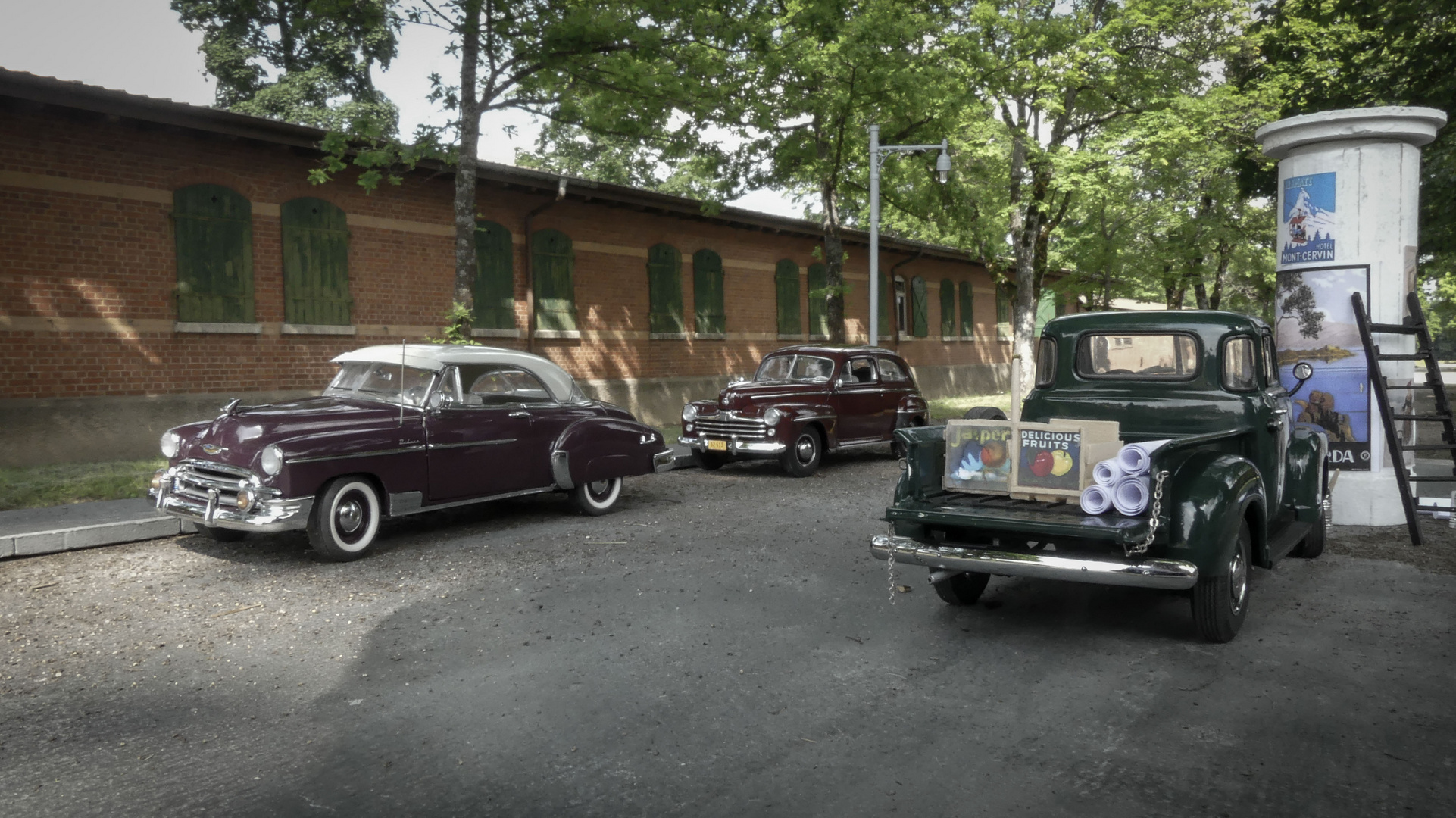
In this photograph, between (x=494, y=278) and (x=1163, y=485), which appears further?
(x=494, y=278)

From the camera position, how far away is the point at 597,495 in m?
10.1

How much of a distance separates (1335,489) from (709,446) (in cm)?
702

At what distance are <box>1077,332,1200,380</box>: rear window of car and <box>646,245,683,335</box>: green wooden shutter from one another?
48.4 feet

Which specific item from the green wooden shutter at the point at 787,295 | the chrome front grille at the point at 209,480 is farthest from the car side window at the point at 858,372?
the green wooden shutter at the point at 787,295

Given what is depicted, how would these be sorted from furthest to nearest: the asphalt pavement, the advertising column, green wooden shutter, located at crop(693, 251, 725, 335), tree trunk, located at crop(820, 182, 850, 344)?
green wooden shutter, located at crop(693, 251, 725, 335) < tree trunk, located at crop(820, 182, 850, 344) < the advertising column < the asphalt pavement

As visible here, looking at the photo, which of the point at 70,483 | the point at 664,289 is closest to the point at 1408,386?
the point at 70,483

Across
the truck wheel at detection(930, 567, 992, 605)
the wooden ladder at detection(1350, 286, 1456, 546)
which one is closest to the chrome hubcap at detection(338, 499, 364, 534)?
the truck wheel at detection(930, 567, 992, 605)

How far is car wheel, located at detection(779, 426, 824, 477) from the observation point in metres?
13.0

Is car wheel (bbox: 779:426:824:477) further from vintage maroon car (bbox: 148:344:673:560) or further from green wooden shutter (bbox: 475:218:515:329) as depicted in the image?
green wooden shutter (bbox: 475:218:515:329)

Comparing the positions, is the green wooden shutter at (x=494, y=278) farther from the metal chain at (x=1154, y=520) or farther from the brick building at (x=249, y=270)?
the metal chain at (x=1154, y=520)

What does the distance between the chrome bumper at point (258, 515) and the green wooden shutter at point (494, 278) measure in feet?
34.2

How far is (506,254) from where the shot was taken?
60.3 feet

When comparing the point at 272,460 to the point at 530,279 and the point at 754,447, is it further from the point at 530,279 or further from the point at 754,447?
the point at 530,279

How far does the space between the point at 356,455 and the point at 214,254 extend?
27.0ft
